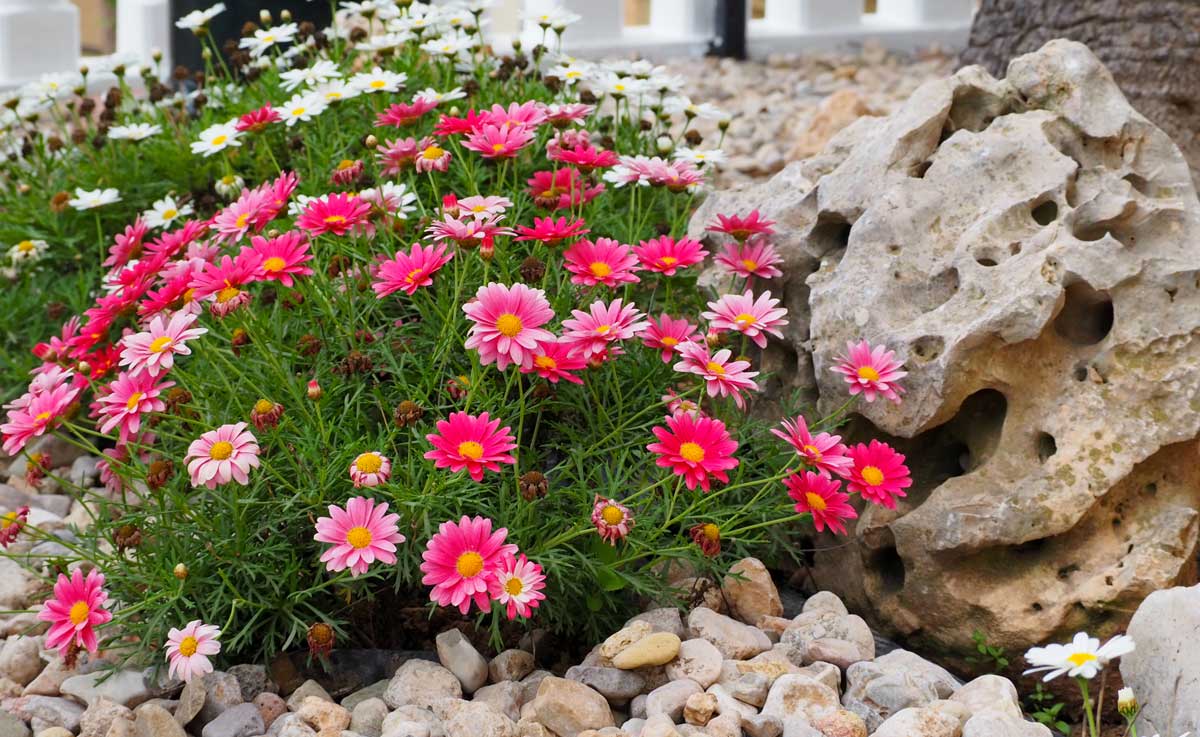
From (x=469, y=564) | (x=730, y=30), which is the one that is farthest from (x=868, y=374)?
(x=730, y=30)

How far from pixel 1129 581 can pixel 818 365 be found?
788 millimetres

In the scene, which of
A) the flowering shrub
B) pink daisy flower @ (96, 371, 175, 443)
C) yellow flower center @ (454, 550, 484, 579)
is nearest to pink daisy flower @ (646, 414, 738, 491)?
the flowering shrub

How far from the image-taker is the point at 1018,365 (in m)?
2.91

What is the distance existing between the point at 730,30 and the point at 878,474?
5664 mm

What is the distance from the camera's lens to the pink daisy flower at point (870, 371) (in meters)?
2.61

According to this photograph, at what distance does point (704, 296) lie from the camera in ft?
10.9

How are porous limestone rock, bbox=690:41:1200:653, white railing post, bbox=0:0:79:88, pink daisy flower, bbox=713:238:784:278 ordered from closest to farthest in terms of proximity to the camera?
1. porous limestone rock, bbox=690:41:1200:653
2. pink daisy flower, bbox=713:238:784:278
3. white railing post, bbox=0:0:79:88

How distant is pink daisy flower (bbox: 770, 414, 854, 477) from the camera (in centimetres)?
246

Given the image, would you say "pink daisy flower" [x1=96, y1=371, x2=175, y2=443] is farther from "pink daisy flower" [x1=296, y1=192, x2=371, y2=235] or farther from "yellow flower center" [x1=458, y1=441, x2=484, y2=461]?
"yellow flower center" [x1=458, y1=441, x2=484, y2=461]

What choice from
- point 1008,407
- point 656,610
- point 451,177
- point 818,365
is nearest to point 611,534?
point 656,610

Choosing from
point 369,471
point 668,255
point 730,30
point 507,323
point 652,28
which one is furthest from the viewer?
point 652,28

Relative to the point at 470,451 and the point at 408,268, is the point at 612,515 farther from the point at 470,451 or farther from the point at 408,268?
the point at 408,268

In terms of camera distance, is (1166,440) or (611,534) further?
(1166,440)

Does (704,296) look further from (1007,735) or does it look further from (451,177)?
(1007,735)
